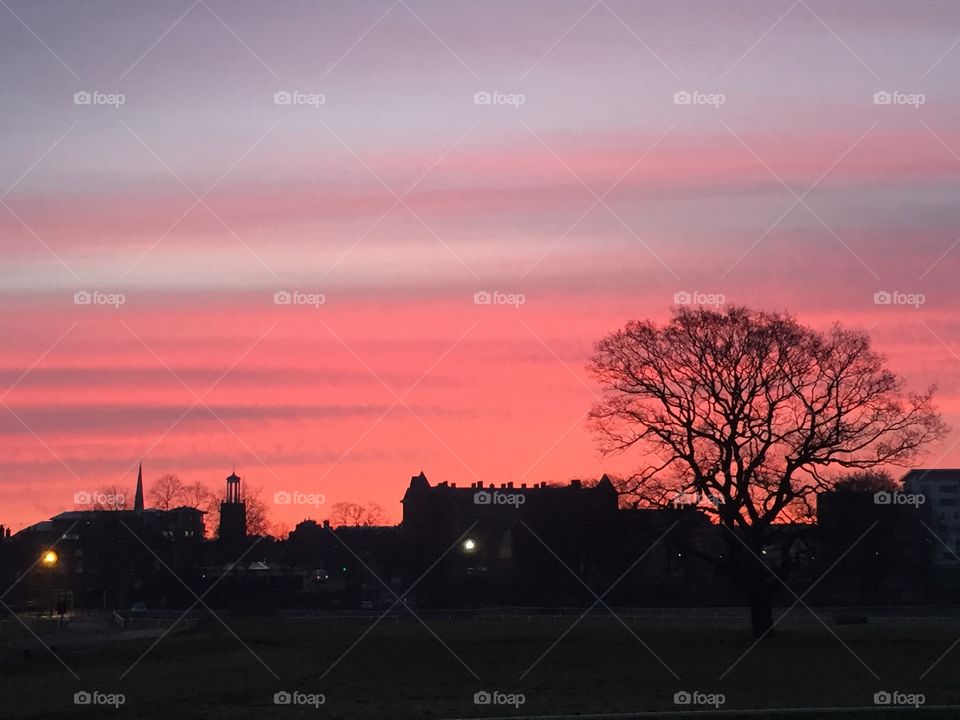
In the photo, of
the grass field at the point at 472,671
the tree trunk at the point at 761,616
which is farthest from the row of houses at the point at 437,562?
the grass field at the point at 472,671

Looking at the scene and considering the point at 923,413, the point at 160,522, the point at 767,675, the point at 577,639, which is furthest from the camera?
the point at 160,522

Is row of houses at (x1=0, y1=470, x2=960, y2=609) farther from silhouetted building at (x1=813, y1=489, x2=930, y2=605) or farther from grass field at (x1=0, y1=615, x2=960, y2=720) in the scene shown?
grass field at (x1=0, y1=615, x2=960, y2=720)

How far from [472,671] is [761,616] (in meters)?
18.0

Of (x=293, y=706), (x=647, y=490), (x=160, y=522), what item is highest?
(x=160, y=522)

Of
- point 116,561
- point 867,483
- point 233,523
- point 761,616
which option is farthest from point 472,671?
point 233,523

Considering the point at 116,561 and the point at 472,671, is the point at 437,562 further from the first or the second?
the point at 472,671

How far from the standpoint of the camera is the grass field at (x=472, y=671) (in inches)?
1138

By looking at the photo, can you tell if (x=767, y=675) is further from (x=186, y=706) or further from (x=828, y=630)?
(x=828, y=630)

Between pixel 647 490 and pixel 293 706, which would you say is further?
pixel 647 490

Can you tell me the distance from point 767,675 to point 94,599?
351 ft

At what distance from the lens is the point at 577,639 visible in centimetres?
5372

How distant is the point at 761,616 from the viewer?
52.1 metres

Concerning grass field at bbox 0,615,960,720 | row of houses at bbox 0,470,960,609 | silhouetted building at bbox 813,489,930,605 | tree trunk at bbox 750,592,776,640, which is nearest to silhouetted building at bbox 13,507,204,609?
row of houses at bbox 0,470,960,609

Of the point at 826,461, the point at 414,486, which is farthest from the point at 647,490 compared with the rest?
the point at 414,486
